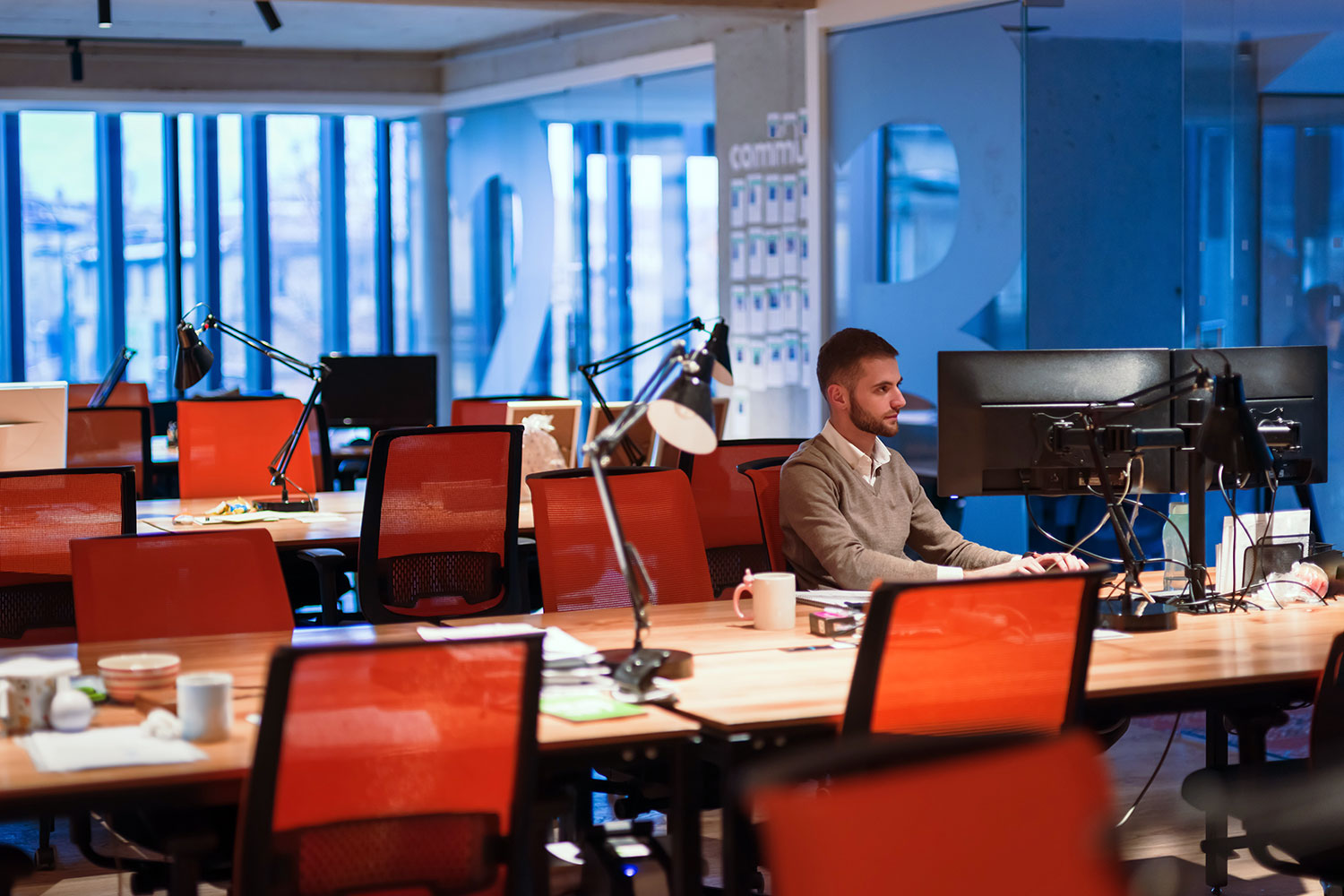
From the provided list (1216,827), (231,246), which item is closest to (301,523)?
(1216,827)

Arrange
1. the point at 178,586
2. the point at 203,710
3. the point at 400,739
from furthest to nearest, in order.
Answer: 1. the point at 178,586
2. the point at 203,710
3. the point at 400,739

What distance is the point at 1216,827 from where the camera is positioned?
3.32m

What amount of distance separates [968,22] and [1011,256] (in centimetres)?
108

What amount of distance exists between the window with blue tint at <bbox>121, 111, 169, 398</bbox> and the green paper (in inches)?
369

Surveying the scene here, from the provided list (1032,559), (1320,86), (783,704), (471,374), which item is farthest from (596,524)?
(471,374)

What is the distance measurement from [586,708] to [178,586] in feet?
3.65

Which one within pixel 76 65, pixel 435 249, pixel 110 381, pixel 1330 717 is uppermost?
pixel 76 65

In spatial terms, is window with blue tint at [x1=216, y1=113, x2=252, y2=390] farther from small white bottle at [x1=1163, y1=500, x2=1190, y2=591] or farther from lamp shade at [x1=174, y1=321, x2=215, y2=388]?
small white bottle at [x1=1163, y1=500, x2=1190, y2=591]

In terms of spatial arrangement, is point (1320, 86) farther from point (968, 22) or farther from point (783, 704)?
point (783, 704)

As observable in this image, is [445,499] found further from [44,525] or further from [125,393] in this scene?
[125,393]

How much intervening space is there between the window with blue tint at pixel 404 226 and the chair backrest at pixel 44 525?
7338mm

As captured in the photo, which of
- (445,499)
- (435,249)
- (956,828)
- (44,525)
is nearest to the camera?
(956,828)

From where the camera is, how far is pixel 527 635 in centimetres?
199

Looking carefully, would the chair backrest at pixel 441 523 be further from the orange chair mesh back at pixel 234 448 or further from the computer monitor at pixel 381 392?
the computer monitor at pixel 381 392
